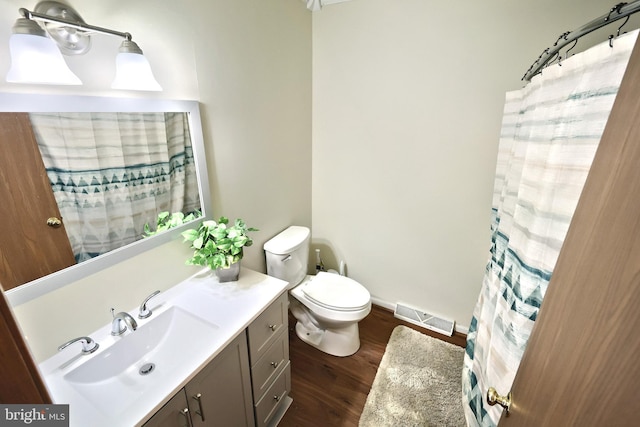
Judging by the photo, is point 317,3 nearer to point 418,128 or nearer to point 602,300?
point 418,128

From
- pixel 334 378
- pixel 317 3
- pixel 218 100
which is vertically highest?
pixel 317 3

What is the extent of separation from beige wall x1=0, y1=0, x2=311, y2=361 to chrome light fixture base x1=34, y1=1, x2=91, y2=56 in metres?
0.03

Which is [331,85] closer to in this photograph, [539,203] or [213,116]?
[213,116]

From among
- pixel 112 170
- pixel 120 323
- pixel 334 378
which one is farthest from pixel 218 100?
pixel 334 378

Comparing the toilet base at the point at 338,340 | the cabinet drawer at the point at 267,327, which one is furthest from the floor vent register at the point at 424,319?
the cabinet drawer at the point at 267,327

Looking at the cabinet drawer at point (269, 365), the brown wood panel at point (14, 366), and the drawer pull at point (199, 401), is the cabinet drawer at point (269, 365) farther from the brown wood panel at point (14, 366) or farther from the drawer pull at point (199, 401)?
the brown wood panel at point (14, 366)

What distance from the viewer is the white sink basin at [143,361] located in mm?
855

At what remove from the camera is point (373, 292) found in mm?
2385

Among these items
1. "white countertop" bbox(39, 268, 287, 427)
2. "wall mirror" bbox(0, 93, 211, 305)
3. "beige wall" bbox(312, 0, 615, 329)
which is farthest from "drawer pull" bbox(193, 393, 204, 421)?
A: "beige wall" bbox(312, 0, 615, 329)

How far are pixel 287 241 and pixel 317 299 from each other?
430 millimetres

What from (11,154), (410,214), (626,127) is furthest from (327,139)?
(626,127)

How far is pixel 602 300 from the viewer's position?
416 mm

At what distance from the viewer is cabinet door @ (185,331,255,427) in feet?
3.13

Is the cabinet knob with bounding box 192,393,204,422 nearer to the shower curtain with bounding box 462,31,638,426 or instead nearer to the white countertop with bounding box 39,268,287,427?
the white countertop with bounding box 39,268,287,427
